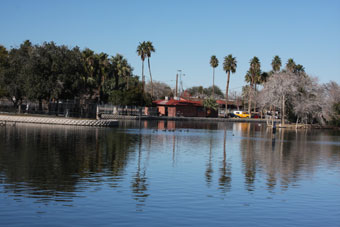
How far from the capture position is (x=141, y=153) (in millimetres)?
31656

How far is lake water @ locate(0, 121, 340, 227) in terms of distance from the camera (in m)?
13.7

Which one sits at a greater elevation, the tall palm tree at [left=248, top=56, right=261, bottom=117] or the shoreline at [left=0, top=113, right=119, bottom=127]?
the tall palm tree at [left=248, top=56, right=261, bottom=117]

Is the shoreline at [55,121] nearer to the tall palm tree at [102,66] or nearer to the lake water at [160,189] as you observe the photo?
the lake water at [160,189]

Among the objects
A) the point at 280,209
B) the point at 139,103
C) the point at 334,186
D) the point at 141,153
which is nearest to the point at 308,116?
the point at 139,103

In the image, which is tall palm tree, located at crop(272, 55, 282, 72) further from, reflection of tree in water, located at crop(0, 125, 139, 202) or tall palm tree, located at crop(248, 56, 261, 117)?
reflection of tree in water, located at crop(0, 125, 139, 202)

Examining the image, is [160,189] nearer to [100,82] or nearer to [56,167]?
[56,167]

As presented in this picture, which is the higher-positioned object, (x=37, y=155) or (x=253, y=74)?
(x=253, y=74)

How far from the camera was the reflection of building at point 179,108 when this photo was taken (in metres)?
120

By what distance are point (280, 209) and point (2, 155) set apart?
17.6 metres

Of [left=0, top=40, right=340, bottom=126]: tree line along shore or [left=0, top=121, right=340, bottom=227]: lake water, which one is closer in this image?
[left=0, top=121, right=340, bottom=227]: lake water

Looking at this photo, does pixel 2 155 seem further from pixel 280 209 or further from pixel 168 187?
pixel 280 209

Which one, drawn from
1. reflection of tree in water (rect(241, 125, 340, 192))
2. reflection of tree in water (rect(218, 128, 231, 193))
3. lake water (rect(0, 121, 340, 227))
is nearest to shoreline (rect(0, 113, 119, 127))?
reflection of tree in water (rect(241, 125, 340, 192))

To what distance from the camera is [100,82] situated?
99.2 meters

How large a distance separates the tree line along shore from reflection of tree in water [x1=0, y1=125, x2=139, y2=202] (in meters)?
35.0
